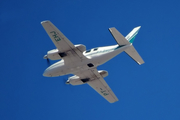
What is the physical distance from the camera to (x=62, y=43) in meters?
42.1

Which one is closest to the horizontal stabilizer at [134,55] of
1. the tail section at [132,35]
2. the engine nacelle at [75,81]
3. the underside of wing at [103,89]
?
the tail section at [132,35]

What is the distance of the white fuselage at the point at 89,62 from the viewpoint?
4319 centimetres

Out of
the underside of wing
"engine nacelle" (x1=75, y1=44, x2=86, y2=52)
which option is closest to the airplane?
"engine nacelle" (x1=75, y1=44, x2=86, y2=52)

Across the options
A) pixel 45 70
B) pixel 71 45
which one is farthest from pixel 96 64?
pixel 45 70

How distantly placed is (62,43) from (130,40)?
945cm

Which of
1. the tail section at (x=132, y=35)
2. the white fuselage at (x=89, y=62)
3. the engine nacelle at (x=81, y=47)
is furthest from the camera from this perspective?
the tail section at (x=132, y=35)

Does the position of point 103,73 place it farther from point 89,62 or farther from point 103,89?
point 89,62

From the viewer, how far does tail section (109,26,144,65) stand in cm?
4184

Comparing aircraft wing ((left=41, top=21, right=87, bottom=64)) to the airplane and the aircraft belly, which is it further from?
the aircraft belly

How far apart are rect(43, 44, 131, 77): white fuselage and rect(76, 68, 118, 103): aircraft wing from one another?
2.78 metres

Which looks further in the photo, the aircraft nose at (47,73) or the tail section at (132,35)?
the aircraft nose at (47,73)

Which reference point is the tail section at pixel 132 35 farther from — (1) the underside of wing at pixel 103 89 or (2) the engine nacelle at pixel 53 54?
(2) the engine nacelle at pixel 53 54

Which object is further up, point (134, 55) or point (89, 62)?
point (89, 62)

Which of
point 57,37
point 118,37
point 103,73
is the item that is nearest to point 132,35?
point 118,37
